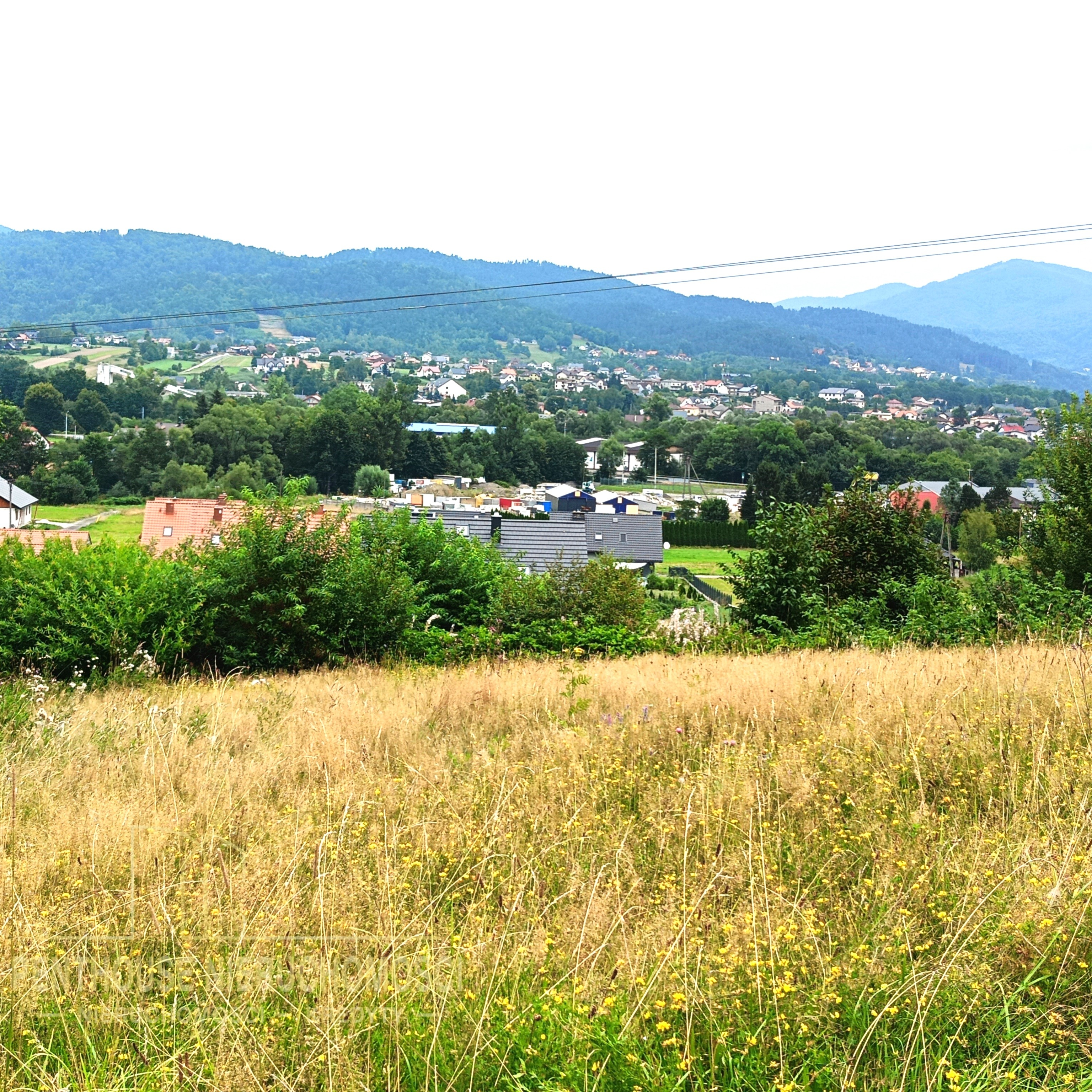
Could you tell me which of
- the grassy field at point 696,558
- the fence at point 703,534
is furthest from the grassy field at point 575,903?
the fence at point 703,534

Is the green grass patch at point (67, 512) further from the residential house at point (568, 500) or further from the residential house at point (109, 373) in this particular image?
the residential house at point (109, 373)

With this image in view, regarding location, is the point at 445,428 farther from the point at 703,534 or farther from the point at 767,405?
the point at 767,405

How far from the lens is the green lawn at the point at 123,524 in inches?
2052

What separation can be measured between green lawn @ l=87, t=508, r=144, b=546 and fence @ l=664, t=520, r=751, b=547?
32.8 m

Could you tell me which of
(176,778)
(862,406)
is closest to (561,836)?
(176,778)

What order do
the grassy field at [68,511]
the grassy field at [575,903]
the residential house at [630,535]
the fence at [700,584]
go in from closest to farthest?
the grassy field at [575,903]
the fence at [700,584]
the residential house at [630,535]
the grassy field at [68,511]

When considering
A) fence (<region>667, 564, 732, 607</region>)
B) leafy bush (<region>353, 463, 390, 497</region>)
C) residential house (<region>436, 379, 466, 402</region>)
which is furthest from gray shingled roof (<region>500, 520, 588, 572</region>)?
residential house (<region>436, 379, 466, 402</region>)

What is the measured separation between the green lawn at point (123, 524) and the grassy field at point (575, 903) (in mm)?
48418

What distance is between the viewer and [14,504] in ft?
190

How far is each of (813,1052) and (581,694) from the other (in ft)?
11.1

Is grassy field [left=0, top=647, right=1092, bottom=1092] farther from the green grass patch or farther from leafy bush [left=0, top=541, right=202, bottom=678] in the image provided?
the green grass patch

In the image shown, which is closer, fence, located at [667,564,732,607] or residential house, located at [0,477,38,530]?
fence, located at [667,564,732,607]

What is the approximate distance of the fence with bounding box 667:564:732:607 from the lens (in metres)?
35.9

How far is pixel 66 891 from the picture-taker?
2.71 metres
